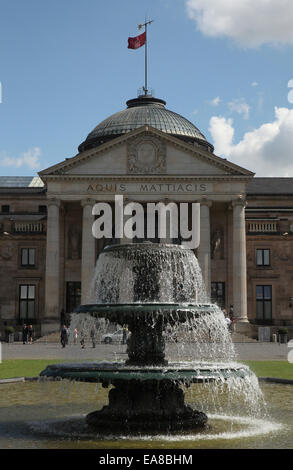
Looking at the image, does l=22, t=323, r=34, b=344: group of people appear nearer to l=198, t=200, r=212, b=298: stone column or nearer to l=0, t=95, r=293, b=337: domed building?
l=0, t=95, r=293, b=337: domed building

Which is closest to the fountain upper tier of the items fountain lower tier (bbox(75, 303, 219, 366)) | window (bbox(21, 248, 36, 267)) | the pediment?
fountain lower tier (bbox(75, 303, 219, 366))

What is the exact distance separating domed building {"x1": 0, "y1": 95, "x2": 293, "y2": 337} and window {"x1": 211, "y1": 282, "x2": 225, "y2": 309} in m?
0.12

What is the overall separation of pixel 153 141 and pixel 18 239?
17.6 metres

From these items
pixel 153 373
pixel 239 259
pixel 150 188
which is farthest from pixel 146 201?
pixel 153 373

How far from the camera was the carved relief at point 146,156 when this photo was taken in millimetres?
66625

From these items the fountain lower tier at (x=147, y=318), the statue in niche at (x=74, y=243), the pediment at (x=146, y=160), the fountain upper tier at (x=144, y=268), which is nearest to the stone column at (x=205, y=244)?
the pediment at (x=146, y=160)

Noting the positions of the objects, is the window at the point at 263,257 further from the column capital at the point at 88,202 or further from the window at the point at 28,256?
the window at the point at 28,256

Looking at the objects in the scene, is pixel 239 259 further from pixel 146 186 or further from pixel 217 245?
pixel 146 186

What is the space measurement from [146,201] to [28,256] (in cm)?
1470

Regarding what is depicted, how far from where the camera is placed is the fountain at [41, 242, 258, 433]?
45.7 feet

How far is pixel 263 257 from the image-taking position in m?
71.2

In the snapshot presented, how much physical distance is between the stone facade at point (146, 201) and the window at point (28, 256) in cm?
10
